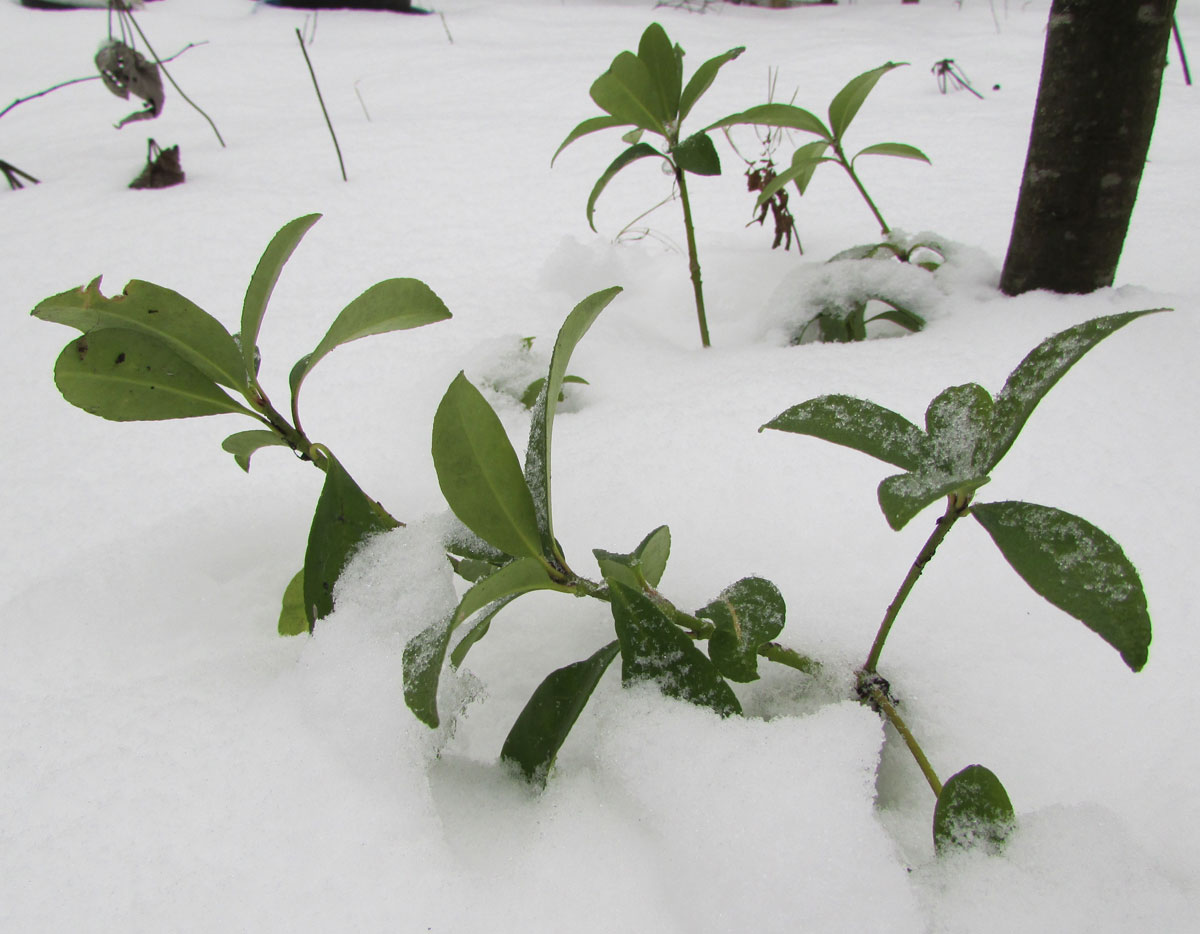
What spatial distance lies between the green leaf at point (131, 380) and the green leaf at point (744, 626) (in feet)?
1.39

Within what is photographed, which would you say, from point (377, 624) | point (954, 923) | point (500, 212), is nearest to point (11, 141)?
point (500, 212)

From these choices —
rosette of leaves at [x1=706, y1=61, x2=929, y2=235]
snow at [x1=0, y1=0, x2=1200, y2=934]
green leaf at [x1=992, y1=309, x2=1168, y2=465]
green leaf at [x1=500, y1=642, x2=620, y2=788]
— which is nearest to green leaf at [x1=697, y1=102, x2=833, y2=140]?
rosette of leaves at [x1=706, y1=61, x2=929, y2=235]

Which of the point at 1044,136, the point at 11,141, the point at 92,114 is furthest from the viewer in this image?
the point at 92,114

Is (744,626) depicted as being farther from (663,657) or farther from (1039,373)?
(1039,373)

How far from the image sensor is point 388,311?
2.20 ft

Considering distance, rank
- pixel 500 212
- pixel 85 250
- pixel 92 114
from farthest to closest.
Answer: pixel 92 114 → pixel 500 212 → pixel 85 250

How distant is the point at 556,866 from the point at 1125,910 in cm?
34

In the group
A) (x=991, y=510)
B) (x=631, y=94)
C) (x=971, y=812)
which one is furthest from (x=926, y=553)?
(x=631, y=94)

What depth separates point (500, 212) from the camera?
168cm

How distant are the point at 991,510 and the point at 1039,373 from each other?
9 cm

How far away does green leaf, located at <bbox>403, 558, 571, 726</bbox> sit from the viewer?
48 centimetres

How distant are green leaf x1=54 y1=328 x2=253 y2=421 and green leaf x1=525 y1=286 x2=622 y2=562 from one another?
0.27 m

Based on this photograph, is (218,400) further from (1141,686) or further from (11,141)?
(11,141)

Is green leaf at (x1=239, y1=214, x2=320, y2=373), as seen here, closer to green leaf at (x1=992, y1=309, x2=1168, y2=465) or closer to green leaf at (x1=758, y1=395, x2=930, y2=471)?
green leaf at (x1=758, y1=395, x2=930, y2=471)
